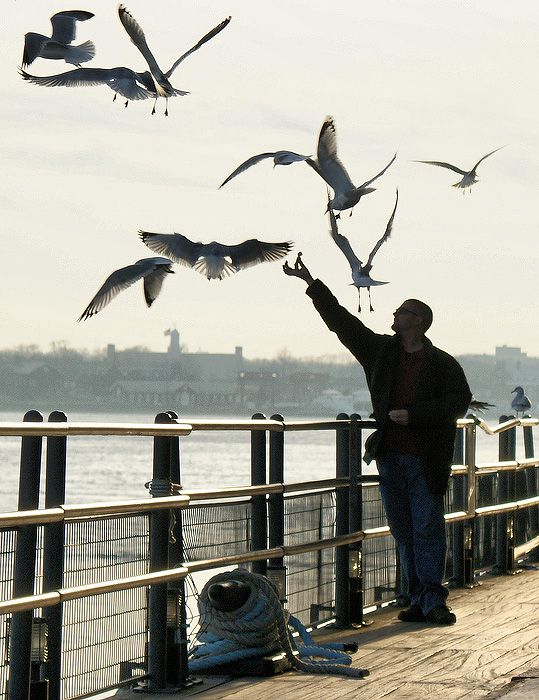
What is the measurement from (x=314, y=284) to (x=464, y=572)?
2769mm

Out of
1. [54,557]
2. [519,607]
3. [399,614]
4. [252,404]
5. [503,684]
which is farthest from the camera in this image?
[252,404]

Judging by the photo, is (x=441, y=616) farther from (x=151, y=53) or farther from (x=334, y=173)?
(x=151, y=53)

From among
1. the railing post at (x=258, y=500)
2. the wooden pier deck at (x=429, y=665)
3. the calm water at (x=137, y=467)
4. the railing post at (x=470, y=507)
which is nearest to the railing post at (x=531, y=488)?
the railing post at (x=470, y=507)

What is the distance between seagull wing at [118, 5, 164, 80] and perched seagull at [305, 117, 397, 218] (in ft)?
4.31

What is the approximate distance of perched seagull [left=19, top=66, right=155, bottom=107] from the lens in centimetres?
786

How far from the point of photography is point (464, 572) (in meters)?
8.83

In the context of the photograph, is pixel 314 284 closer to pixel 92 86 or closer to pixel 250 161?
pixel 250 161

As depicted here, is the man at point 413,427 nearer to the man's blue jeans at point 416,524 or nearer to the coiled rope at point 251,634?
the man's blue jeans at point 416,524

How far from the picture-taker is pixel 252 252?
8.21 meters

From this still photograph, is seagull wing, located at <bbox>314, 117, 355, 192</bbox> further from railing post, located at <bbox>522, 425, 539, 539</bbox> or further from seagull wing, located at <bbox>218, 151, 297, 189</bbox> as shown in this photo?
railing post, located at <bbox>522, 425, 539, 539</bbox>

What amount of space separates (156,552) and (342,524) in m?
2.17

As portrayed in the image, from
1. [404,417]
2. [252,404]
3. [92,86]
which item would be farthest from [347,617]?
[252,404]

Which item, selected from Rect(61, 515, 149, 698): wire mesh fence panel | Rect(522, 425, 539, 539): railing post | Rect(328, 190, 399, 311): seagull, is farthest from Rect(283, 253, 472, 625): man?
Rect(522, 425, 539, 539): railing post

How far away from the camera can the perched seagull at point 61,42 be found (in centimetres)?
799
